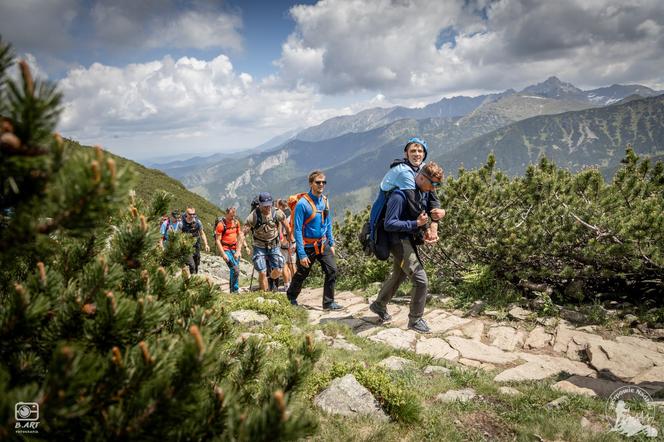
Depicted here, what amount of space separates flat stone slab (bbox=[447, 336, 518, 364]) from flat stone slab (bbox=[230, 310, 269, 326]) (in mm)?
3951

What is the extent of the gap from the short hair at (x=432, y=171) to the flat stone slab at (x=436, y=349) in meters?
3.16

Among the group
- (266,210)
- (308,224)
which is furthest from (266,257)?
(308,224)

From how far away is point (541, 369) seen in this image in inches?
230

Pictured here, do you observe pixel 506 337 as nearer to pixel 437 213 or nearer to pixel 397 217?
pixel 437 213

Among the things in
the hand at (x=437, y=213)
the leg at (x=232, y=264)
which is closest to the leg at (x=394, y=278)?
the hand at (x=437, y=213)

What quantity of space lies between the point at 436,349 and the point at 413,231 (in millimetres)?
2271

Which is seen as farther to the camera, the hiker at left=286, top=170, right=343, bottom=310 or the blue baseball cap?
the blue baseball cap

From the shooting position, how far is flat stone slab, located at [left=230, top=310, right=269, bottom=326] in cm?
764

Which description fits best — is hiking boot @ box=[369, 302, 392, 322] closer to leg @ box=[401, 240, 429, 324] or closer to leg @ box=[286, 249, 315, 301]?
leg @ box=[401, 240, 429, 324]

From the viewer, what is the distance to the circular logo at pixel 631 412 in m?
3.89

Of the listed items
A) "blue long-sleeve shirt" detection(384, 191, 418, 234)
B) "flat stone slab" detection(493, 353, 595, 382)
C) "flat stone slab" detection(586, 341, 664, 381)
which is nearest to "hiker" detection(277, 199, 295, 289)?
"blue long-sleeve shirt" detection(384, 191, 418, 234)

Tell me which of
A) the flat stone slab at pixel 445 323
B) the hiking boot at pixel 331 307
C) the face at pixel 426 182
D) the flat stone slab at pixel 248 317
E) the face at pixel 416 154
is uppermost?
the face at pixel 416 154

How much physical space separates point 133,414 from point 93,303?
0.66 metres

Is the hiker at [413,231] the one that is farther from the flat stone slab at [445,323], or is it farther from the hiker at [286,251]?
the hiker at [286,251]
